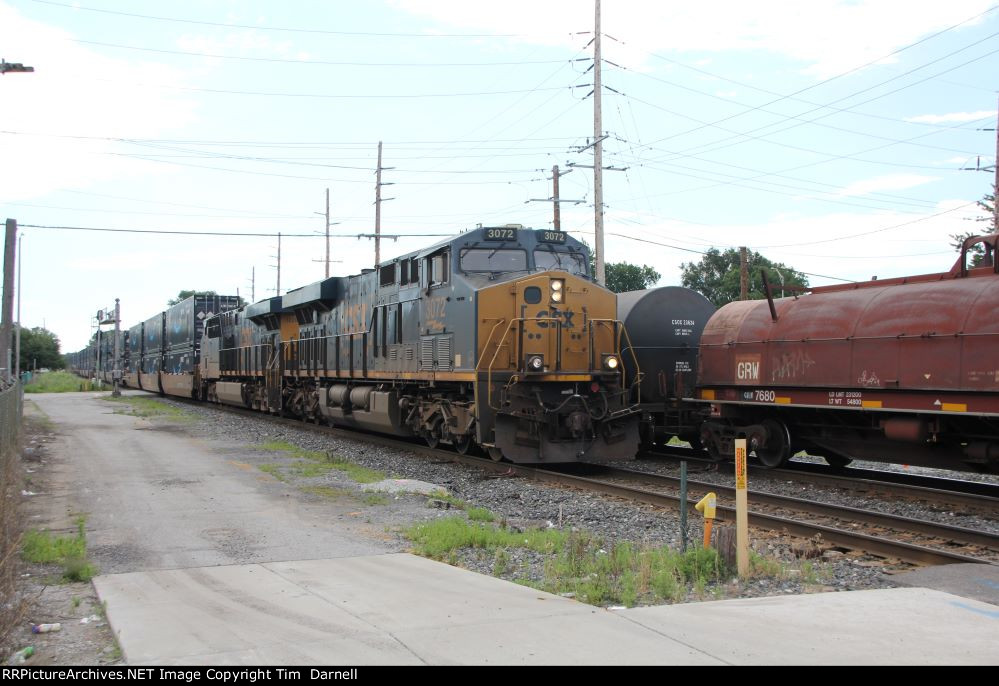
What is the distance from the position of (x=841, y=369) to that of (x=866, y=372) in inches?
18.0

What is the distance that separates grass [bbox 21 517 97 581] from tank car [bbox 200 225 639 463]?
684 cm

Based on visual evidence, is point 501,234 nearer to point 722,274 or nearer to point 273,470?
point 273,470

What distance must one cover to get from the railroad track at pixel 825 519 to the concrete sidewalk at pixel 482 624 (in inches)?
75.2

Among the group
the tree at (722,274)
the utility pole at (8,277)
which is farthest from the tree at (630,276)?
the utility pole at (8,277)

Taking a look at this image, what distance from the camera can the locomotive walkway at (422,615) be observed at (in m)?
4.80

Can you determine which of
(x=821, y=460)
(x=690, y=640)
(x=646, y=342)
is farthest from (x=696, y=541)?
(x=821, y=460)

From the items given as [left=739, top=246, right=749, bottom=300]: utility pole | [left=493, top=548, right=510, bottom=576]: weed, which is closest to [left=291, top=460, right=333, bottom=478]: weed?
[left=493, top=548, right=510, bottom=576]: weed

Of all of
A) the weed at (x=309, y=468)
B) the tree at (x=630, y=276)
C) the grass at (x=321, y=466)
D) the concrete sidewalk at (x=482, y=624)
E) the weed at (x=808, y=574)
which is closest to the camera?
the concrete sidewalk at (x=482, y=624)

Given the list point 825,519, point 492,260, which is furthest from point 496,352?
point 825,519

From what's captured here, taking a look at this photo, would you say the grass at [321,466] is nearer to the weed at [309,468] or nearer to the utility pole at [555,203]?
the weed at [309,468]

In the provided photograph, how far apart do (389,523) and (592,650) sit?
488cm

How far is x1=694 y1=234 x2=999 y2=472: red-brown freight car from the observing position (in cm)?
1127

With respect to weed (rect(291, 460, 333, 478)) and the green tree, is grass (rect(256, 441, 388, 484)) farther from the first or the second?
the green tree

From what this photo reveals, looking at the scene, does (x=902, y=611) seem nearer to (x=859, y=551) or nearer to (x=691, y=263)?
(x=859, y=551)
